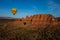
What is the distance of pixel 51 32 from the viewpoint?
4.79 meters

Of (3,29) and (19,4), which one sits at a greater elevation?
(19,4)

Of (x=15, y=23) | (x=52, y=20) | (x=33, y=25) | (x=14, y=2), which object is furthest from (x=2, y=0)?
(x=52, y=20)

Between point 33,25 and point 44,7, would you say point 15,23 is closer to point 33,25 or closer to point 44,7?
point 33,25

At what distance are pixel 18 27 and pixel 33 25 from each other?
35 centimetres

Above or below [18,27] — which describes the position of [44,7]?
above

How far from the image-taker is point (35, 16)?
485 cm

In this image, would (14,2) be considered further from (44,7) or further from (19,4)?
(44,7)

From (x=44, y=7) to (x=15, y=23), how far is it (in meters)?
0.78

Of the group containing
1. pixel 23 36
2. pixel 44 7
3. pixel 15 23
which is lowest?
pixel 23 36

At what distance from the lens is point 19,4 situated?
4.91 m

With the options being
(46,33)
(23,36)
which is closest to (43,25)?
(46,33)

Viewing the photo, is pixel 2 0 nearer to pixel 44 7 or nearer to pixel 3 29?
pixel 3 29

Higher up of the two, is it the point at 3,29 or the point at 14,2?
the point at 14,2

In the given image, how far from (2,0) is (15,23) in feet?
2.06
